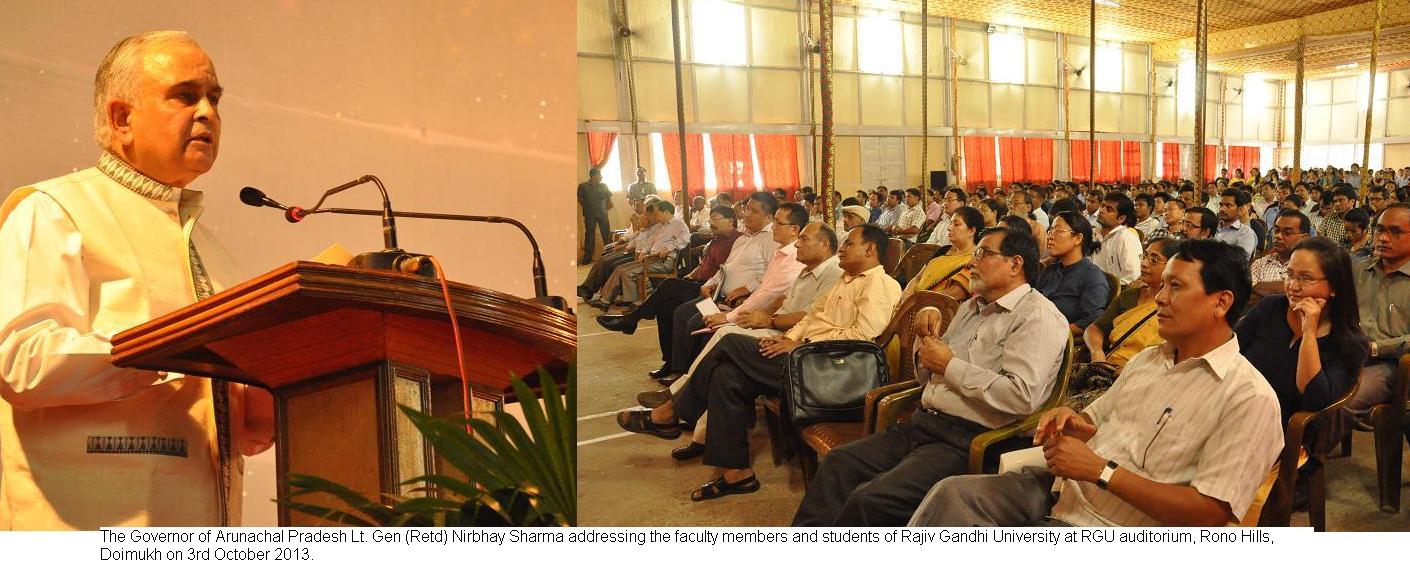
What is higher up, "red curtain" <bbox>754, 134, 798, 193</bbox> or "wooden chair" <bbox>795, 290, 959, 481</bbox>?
"red curtain" <bbox>754, 134, 798, 193</bbox>

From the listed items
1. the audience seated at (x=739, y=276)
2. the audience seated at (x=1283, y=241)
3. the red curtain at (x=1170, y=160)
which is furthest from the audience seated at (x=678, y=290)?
the red curtain at (x=1170, y=160)

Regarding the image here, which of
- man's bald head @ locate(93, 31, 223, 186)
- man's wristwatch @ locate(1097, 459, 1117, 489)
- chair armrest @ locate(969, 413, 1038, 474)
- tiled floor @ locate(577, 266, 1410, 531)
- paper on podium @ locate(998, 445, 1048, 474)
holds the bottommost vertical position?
tiled floor @ locate(577, 266, 1410, 531)

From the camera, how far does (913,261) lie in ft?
15.7

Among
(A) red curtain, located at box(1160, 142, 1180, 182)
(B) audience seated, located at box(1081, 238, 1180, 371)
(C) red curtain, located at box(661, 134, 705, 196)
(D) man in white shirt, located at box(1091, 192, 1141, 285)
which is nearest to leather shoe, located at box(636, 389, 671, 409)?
(B) audience seated, located at box(1081, 238, 1180, 371)

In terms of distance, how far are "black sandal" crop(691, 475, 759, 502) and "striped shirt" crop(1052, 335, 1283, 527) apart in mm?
1120

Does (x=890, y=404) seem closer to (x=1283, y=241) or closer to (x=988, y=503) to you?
(x=988, y=503)

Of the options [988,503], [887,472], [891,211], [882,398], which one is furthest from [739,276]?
[891,211]

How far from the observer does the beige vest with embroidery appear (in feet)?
4.16

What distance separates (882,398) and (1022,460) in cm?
65

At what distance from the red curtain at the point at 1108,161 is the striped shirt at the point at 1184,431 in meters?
13.9

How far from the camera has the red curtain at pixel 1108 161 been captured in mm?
14367

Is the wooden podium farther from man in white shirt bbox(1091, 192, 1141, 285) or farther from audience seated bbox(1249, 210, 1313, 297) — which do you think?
man in white shirt bbox(1091, 192, 1141, 285)

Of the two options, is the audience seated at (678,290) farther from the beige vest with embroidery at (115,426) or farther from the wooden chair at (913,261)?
the beige vest with embroidery at (115,426)

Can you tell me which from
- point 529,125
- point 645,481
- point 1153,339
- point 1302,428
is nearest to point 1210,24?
point 1153,339
